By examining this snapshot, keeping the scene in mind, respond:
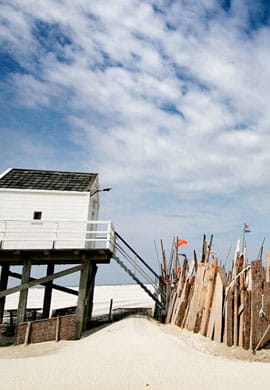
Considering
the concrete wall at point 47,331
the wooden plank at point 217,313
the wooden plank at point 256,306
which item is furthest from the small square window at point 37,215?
the wooden plank at point 256,306

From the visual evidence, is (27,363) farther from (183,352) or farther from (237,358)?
(237,358)

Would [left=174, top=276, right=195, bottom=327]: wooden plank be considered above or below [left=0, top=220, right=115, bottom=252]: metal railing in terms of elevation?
below

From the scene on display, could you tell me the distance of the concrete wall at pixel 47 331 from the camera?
42.7 ft

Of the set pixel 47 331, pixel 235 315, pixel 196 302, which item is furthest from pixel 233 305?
pixel 47 331

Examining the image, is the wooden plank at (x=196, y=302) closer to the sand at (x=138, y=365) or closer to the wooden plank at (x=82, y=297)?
the sand at (x=138, y=365)

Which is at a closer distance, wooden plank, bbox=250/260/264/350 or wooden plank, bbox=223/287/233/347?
wooden plank, bbox=250/260/264/350

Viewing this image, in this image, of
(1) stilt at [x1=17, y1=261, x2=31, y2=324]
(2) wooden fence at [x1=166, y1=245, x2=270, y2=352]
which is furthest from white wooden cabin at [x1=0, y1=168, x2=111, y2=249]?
(2) wooden fence at [x1=166, y1=245, x2=270, y2=352]

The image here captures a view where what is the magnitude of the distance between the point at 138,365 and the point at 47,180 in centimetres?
1122

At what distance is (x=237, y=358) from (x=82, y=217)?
28.0ft

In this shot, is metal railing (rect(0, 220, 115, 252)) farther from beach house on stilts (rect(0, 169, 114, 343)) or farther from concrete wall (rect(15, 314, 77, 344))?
concrete wall (rect(15, 314, 77, 344))

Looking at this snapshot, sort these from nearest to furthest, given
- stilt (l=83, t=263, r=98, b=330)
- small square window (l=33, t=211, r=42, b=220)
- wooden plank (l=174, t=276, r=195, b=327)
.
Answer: wooden plank (l=174, t=276, r=195, b=327) < small square window (l=33, t=211, r=42, b=220) < stilt (l=83, t=263, r=98, b=330)

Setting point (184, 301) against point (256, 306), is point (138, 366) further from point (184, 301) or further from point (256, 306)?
point (184, 301)

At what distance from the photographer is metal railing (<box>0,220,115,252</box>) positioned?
14977 mm

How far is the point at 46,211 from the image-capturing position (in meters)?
15.8
